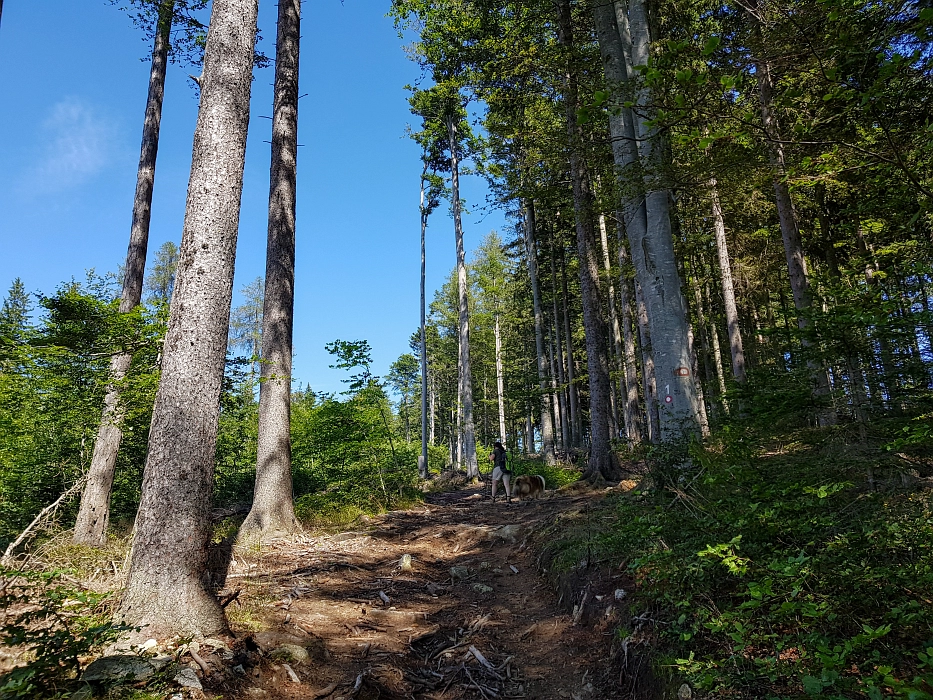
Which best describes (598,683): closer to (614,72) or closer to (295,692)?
Answer: (295,692)

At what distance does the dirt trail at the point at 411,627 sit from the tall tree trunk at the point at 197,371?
69 centimetres

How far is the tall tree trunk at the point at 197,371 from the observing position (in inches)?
147

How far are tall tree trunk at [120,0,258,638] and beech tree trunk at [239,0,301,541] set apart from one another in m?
3.01

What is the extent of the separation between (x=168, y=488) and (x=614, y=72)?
28.5 feet

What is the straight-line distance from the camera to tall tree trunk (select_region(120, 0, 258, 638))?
3736mm

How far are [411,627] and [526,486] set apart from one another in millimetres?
8468

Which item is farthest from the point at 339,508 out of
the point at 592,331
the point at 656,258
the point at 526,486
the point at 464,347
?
the point at 464,347

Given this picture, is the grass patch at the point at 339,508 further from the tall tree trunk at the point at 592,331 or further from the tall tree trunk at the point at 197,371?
the tall tree trunk at the point at 197,371

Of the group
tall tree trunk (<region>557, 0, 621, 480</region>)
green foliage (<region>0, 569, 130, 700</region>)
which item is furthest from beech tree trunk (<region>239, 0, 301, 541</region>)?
tall tree trunk (<region>557, 0, 621, 480</region>)

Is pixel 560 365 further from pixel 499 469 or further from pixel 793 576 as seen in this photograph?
pixel 793 576

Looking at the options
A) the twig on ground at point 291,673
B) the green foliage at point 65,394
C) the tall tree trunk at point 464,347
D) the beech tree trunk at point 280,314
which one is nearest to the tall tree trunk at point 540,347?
the tall tree trunk at point 464,347

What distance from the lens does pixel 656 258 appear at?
6.73 metres

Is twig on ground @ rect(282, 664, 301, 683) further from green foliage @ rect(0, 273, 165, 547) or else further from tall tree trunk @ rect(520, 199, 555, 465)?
tall tree trunk @ rect(520, 199, 555, 465)

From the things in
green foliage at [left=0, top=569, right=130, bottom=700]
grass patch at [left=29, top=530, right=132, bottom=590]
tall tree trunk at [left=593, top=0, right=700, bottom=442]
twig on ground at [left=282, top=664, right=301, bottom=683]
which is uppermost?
tall tree trunk at [left=593, top=0, right=700, bottom=442]
